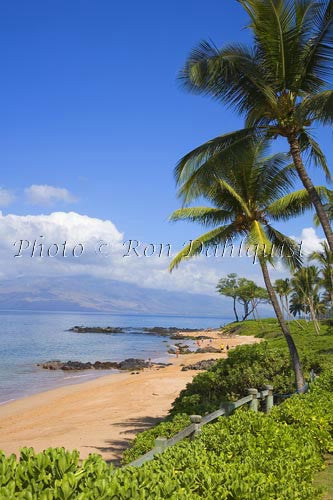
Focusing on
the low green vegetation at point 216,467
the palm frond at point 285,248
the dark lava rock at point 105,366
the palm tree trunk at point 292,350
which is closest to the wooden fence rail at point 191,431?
the low green vegetation at point 216,467

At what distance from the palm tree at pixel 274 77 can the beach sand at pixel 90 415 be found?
28.8ft

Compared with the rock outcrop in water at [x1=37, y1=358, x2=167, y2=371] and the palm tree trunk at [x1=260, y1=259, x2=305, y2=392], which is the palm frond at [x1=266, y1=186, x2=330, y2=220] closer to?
the palm tree trunk at [x1=260, y1=259, x2=305, y2=392]

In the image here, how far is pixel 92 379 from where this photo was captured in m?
32.7

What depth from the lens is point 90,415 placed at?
19.0 meters

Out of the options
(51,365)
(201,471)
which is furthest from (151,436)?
(51,365)

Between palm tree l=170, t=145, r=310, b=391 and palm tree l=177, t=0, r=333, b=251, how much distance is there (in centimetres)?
222

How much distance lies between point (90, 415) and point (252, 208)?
1137cm

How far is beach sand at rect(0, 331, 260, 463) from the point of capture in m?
14.4

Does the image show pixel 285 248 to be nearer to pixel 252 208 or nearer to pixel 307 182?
pixel 252 208

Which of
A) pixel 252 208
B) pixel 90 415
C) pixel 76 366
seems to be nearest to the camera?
pixel 252 208

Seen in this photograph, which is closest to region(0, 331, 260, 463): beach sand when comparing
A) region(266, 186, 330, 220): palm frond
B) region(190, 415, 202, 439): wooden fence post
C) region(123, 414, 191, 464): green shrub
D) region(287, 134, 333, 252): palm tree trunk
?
region(123, 414, 191, 464): green shrub

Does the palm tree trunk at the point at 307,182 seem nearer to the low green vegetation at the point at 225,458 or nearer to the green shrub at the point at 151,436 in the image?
the low green vegetation at the point at 225,458

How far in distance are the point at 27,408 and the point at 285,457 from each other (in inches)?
743

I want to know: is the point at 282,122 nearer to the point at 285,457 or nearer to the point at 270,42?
the point at 270,42
